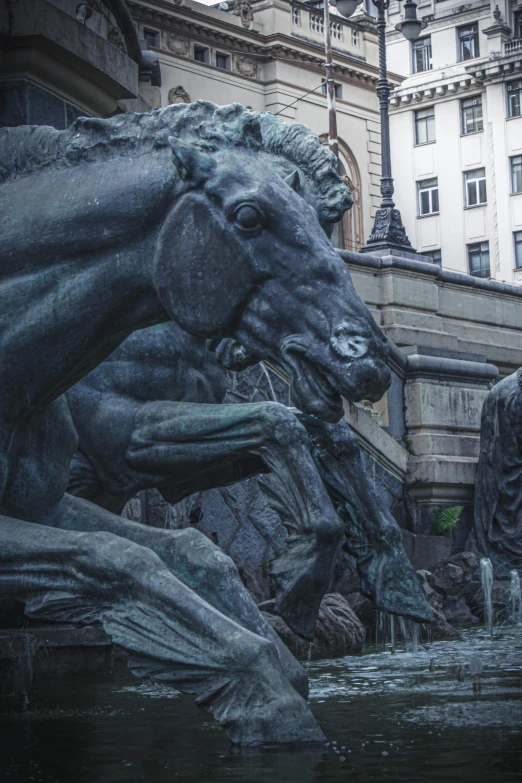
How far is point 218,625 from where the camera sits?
13.1ft

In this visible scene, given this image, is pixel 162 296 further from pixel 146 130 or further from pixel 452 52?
pixel 452 52

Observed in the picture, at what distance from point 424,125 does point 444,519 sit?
47039 mm

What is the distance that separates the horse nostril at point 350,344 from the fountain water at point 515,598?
870 cm

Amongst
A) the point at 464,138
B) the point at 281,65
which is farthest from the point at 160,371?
the point at 464,138

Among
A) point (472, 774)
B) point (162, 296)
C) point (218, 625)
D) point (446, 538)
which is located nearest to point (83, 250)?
point (162, 296)

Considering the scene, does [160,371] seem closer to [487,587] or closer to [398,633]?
[398,633]

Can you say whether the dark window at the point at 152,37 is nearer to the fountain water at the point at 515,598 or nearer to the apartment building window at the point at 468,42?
the apartment building window at the point at 468,42

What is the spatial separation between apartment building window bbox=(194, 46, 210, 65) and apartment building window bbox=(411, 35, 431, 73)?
20421 mm

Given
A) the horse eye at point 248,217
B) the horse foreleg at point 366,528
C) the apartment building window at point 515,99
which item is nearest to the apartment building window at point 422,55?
the apartment building window at point 515,99

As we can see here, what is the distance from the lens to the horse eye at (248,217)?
4.19m

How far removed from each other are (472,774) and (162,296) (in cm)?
166

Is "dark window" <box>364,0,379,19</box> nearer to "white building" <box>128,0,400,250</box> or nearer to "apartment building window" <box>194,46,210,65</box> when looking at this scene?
"white building" <box>128,0,400,250</box>

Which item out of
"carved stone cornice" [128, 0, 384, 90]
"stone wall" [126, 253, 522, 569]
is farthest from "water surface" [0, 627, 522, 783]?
"carved stone cornice" [128, 0, 384, 90]

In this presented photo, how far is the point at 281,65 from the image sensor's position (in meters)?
45.9
